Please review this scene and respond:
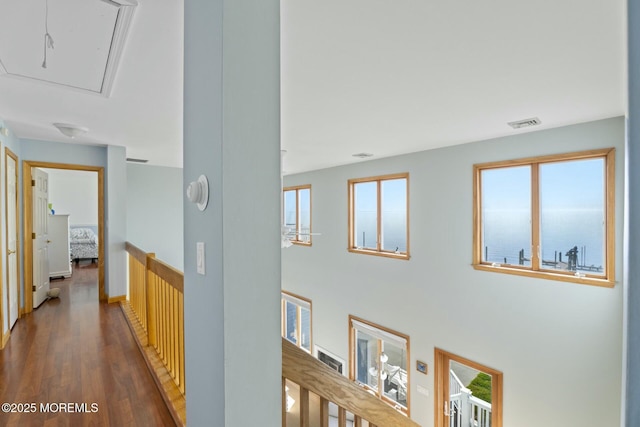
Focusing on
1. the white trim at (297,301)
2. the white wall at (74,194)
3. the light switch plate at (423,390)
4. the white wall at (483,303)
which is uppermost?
the white wall at (74,194)

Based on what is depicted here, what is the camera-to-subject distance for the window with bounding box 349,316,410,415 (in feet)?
17.5

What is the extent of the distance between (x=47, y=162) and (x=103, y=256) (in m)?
1.46

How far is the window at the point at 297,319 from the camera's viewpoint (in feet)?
24.0

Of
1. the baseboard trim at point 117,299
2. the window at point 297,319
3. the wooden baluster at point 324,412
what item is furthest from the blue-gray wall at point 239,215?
the window at point 297,319

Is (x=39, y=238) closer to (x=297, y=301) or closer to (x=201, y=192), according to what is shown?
(x=297, y=301)

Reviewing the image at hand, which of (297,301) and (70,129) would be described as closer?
(70,129)

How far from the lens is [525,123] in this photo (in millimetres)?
3432

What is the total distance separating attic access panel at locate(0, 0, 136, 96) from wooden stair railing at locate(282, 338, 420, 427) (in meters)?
1.71

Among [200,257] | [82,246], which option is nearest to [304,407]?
[200,257]

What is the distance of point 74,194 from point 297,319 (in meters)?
7.20

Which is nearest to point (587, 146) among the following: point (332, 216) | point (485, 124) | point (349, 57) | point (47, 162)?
point (485, 124)

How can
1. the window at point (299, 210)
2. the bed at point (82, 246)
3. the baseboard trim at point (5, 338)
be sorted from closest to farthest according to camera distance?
the baseboard trim at point (5, 338), the window at point (299, 210), the bed at point (82, 246)

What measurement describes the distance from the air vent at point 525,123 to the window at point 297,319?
5.31m

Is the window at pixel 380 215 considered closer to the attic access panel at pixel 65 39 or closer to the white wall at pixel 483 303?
the white wall at pixel 483 303
